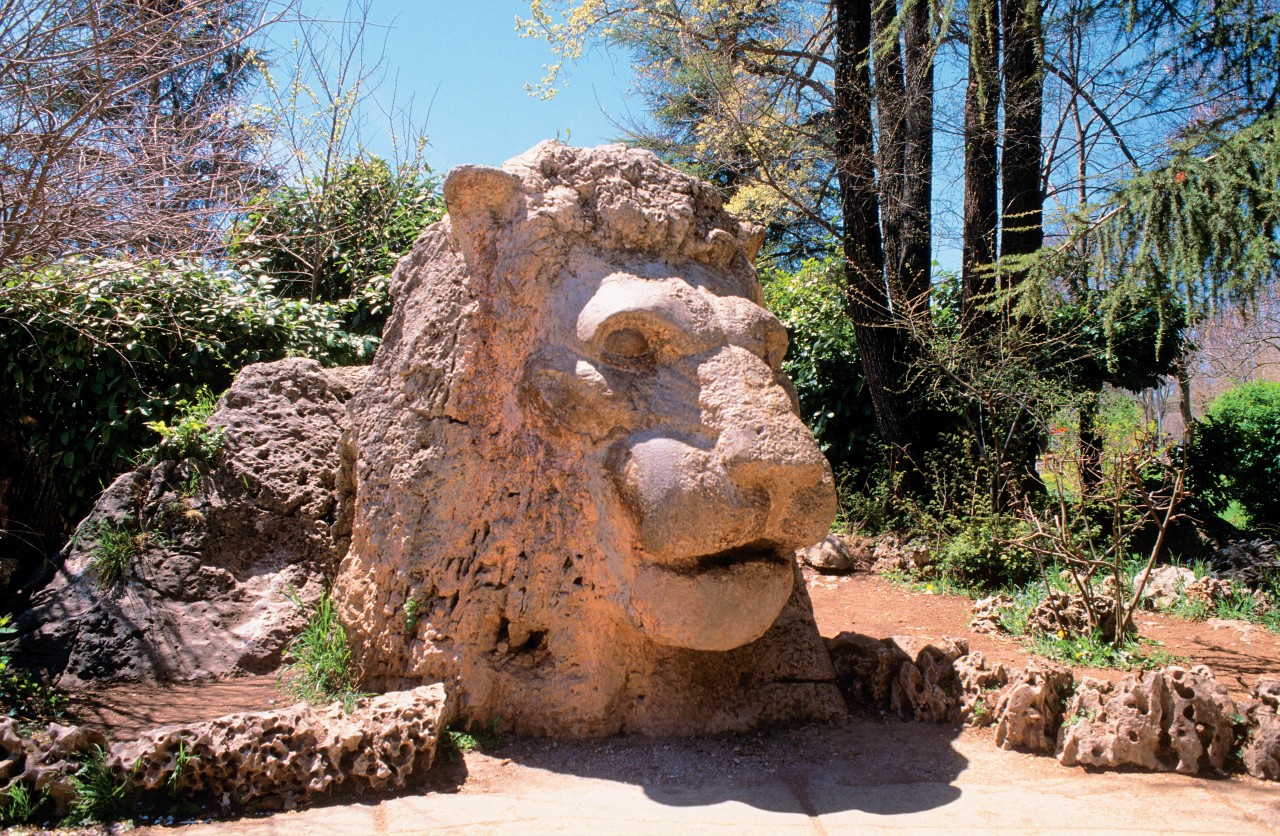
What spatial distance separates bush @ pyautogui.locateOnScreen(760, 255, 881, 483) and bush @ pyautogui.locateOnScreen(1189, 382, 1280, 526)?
3464 millimetres

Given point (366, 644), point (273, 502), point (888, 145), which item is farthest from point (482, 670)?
point (888, 145)

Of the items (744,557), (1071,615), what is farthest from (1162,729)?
(1071,615)

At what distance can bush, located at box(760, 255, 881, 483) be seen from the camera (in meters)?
10.3

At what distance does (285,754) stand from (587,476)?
1.56m

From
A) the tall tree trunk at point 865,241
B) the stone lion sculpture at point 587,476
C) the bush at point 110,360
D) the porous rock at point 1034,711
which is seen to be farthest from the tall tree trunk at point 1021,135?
the bush at point 110,360

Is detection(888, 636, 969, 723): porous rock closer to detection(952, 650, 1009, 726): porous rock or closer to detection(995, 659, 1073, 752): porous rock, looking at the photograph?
detection(952, 650, 1009, 726): porous rock

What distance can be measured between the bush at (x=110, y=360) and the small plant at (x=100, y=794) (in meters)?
3.60

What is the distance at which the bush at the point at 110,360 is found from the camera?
665cm

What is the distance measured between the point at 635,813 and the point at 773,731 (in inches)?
42.5

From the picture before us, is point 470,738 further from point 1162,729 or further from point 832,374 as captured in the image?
point 832,374

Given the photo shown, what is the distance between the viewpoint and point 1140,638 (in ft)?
19.2

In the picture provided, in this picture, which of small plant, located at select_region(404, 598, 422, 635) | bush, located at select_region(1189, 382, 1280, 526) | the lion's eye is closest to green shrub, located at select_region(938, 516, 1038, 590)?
bush, located at select_region(1189, 382, 1280, 526)

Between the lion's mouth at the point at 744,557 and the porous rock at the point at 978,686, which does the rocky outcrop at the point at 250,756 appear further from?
the porous rock at the point at 978,686

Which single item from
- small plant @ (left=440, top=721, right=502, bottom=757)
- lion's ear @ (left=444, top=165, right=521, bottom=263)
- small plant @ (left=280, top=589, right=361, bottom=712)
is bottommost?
small plant @ (left=440, top=721, right=502, bottom=757)
